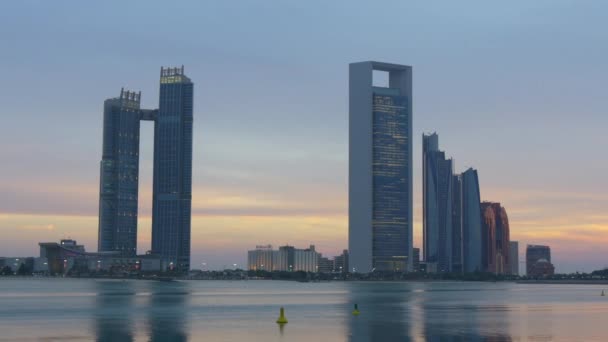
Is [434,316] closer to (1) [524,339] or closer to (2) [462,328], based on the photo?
(2) [462,328]

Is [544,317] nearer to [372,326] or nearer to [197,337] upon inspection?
[372,326]

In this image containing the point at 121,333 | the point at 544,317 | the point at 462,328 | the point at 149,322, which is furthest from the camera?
the point at 544,317

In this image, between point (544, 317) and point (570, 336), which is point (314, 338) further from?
point (544, 317)

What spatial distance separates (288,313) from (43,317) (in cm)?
3024

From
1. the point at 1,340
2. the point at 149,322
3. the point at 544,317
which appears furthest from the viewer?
the point at 544,317

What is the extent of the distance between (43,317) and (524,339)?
58815 mm

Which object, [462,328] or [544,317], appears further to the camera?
[544,317]

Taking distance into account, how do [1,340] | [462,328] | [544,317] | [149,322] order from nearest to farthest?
[1,340]
[462,328]
[149,322]
[544,317]

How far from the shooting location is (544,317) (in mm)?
107750

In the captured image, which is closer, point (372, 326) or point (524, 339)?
point (524, 339)

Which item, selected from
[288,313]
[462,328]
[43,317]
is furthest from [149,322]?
[462,328]

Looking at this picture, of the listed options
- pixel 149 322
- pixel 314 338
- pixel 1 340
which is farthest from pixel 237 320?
pixel 1 340

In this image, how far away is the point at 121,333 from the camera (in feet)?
266

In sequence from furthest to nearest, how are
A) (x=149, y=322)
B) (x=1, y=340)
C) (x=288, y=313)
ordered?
(x=288, y=313)
(x=149, y=322)
(x=1, y=340)
